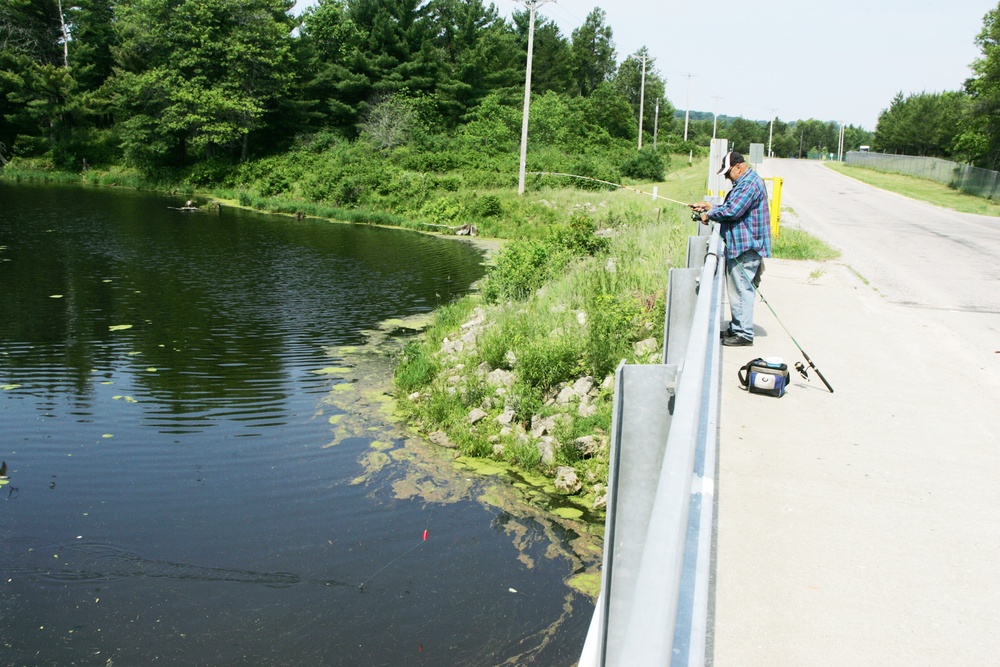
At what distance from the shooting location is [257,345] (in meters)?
15.9

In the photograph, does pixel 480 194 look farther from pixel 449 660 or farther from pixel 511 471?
pixel 449 660

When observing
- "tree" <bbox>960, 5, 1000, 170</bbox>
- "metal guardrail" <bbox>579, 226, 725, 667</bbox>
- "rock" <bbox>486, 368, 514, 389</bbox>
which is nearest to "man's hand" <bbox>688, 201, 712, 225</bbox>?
"metal guardrail" <bbox>579, 226, 725, 667</bbox>

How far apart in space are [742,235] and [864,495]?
13.1 feet

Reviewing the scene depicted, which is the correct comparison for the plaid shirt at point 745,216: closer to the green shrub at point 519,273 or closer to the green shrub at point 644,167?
the green shrub at point 519,273

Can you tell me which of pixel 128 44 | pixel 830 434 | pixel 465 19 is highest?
pixel 465 19

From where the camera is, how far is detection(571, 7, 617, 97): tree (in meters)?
92.6

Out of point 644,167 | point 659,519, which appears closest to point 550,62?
point 644,167

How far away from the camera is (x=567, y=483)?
9.98 metres

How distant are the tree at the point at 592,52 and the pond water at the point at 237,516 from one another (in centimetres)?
8023

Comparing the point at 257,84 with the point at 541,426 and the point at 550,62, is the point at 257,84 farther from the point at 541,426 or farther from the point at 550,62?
the point at 541,426

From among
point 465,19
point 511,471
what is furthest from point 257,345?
point 465,19

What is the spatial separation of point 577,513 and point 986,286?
351 inches

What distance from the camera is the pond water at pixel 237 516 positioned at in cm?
717

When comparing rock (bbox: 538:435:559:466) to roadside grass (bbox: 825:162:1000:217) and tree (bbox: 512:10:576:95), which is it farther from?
tree (bbox: 512:10:576:95)
